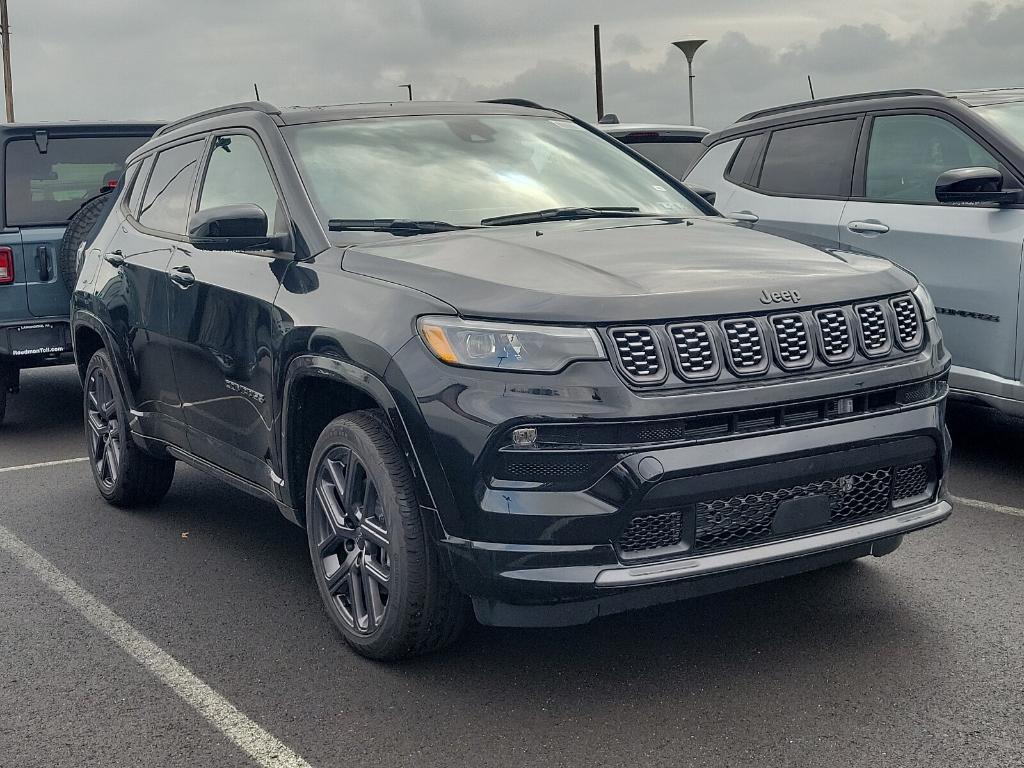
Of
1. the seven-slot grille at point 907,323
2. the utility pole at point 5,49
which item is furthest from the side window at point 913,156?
the utility pole at point 5,49

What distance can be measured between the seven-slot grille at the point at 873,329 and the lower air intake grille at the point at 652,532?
0.81m

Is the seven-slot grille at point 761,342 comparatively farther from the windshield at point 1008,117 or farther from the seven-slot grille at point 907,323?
the windshield at point 1008,117

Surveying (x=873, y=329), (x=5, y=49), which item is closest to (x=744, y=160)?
(x=873, y=329)

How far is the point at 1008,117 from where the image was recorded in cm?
664

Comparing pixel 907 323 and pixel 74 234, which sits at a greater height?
pixel 74 234

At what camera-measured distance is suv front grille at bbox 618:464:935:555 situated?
3.60 m

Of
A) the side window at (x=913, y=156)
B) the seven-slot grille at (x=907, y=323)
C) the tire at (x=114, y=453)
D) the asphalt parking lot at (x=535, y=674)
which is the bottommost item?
the asphalt parking lot at (x=535, y=674)

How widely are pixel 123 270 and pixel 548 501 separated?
319 cm

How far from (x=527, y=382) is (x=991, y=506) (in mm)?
3173

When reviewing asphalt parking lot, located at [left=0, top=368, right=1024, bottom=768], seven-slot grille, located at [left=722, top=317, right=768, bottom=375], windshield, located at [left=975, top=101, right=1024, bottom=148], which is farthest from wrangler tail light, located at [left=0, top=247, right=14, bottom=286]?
seven-slot grille, located at [left=722, top=317, right=768, bottom=375]

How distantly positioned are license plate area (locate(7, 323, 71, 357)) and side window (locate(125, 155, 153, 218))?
8.31 feet

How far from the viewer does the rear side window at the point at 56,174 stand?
349 inches

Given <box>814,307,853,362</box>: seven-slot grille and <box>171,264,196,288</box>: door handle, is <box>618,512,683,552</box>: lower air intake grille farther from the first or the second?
<box>171,264,196,288</box>: door handle

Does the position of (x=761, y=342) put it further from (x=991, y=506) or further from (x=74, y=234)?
(x=74, y=234)
